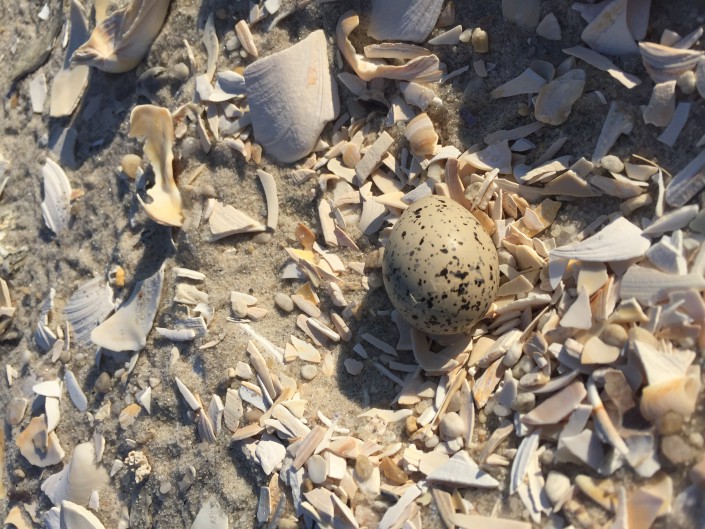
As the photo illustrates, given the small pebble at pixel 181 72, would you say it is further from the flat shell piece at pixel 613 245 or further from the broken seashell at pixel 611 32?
the flat shell piece at pixel 613 245

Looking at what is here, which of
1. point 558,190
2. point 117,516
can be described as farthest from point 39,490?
point 558,190

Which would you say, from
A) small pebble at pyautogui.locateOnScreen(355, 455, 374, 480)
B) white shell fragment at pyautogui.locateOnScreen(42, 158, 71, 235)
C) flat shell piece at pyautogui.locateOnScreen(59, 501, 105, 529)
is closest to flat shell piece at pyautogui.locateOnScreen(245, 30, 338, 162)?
white shell fragment at pyautogui.locateOnScreen(42, 158, 71, 235)

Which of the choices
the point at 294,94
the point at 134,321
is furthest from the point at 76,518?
the point at 294,94

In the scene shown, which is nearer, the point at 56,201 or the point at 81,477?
the point at 81,477

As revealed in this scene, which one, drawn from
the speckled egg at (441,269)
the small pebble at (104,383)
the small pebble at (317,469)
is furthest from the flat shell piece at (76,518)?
the speckled egg at (441,269)

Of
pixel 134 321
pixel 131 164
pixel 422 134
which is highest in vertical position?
pixel 131 164

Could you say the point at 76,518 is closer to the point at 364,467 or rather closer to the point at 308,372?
the point at 308,372
